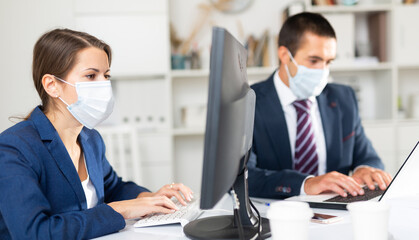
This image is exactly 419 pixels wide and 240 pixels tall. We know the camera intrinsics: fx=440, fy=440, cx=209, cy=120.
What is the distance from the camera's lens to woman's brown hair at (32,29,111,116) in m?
1.34

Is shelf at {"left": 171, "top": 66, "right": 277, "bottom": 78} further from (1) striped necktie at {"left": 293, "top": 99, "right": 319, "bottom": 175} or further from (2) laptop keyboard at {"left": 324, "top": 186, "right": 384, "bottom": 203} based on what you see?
(2) laptop keyboard at {"left": 324, "top": 186, "right": 384, "bottom": 203}

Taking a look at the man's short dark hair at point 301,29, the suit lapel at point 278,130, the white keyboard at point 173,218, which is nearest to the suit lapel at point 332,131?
the suit lapel at point 278,130

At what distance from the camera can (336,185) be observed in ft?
4.51

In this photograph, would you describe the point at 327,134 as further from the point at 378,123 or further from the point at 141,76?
the point at 141,76

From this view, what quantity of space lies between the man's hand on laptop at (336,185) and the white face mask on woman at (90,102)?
73 centimetres

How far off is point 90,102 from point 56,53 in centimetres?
18

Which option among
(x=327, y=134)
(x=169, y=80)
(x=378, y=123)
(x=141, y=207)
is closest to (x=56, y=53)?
(x=141, y=207)

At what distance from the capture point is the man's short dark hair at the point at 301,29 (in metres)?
1.86

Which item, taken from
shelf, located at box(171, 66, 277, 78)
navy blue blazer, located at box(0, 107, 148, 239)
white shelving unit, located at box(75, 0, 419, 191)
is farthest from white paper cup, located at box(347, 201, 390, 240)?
shelf, located at box(171, 66, 277, 78)

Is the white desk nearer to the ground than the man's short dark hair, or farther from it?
nearer to the ground

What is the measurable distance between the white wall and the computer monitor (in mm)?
2367

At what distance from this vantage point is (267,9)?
3539 millimetres

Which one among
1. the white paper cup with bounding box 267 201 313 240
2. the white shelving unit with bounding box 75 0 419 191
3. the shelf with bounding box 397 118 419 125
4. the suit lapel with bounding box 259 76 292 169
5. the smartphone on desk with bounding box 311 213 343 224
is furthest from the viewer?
the shelf with bounding box 397 118 419 125

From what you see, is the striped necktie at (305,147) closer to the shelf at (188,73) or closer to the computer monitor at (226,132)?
the computer monitor at (226,132)
